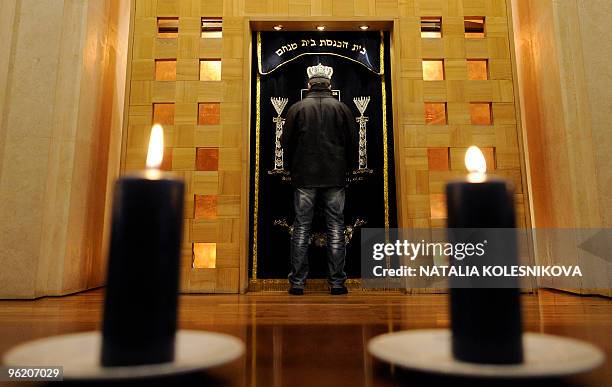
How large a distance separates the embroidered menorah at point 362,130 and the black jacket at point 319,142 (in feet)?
0.61

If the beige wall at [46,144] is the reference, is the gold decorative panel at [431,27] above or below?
above

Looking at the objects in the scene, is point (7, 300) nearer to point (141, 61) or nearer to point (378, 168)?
point (141, 61)

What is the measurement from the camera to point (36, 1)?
1.92 m

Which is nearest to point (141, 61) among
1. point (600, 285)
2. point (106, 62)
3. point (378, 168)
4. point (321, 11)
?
point (106, 62)

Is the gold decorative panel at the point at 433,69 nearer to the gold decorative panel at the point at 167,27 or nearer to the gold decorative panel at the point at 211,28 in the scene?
the gold decorative panel at the point at 211,28

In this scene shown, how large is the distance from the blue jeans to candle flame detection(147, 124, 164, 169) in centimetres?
200

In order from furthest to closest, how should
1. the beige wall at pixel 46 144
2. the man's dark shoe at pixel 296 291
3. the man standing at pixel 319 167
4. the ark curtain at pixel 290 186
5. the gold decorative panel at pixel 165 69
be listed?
the ark curtain at pixel 290 186 < the gold decorative panel at pixel 165 69 < the man standing at pixel 319 167 < the man's dark shoe at pixel 296 291 < the beige wall at pixel 46 144

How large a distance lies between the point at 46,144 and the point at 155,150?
5.88 ft

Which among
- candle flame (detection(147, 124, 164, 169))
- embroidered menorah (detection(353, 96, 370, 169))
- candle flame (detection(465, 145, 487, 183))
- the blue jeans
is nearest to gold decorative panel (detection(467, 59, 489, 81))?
embroidered menorah (detection(353, 96, 370, 169))

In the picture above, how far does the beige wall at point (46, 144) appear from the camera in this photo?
1778mm

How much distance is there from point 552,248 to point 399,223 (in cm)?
79

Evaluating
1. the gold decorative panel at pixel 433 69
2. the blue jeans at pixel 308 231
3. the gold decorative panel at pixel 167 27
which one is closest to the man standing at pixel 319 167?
the blue jeans at pixel 308 231

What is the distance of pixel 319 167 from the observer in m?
2.40

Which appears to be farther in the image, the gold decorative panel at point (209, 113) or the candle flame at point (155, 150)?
the gold decorative panel at point (209, 113)
